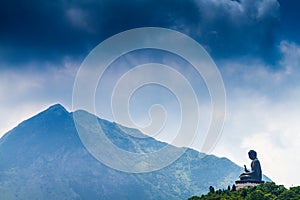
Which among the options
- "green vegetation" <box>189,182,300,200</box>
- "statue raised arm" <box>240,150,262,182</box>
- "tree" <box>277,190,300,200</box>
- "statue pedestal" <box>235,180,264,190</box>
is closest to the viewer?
"tree" <box>277,190,300,200</box>

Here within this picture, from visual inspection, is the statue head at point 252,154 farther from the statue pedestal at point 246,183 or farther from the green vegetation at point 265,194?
the green vegetation at point 265,194

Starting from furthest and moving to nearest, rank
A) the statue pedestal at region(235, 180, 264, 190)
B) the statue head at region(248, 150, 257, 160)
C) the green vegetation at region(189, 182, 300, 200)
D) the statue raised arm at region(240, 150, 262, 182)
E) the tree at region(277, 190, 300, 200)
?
the statue head at region(248, 150, 257, 160)
the statue raised arm at region(240, 150, 262, 182)
the statue pedestal at region(235, 180, 264, 190)
the green vegetation at region(189, 182, 300, 200)
the tree at region(277, 190, 300, 200)

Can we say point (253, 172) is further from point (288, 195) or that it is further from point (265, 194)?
point (288, 195)

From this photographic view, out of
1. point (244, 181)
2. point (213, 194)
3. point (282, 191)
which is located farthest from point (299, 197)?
point (244, 181)

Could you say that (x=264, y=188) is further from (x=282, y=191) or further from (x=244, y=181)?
(x=244, y=181)

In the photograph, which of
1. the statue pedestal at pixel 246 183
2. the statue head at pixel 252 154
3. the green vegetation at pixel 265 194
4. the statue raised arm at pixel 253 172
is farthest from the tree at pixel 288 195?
the statue head at pixel 252 154

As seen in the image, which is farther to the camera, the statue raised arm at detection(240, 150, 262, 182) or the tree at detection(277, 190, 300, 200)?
the statue raised arm at detection(240, 150, 262, 182)

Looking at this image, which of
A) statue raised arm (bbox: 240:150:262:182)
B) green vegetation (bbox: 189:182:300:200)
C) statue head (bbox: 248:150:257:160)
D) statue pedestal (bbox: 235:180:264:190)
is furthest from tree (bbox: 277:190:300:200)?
statue head (bbox: 248:150:257:160)

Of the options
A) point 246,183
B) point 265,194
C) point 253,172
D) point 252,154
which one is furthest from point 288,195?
point 252,154

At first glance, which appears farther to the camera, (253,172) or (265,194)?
(253,172)

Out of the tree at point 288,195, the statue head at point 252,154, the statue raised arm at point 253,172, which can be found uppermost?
the statue head at point 252,154

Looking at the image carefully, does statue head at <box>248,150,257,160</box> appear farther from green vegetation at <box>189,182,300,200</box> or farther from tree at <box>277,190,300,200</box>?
tree at <box>277,190,300,200</box>

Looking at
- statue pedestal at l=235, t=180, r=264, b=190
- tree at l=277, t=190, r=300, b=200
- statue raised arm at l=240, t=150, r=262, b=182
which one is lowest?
tree at l=277, t=190, r=300, b=200

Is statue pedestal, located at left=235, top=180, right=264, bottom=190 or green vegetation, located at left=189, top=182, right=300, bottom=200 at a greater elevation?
statue pedestal, located at left=235, top=180, right=264, bottom=190
